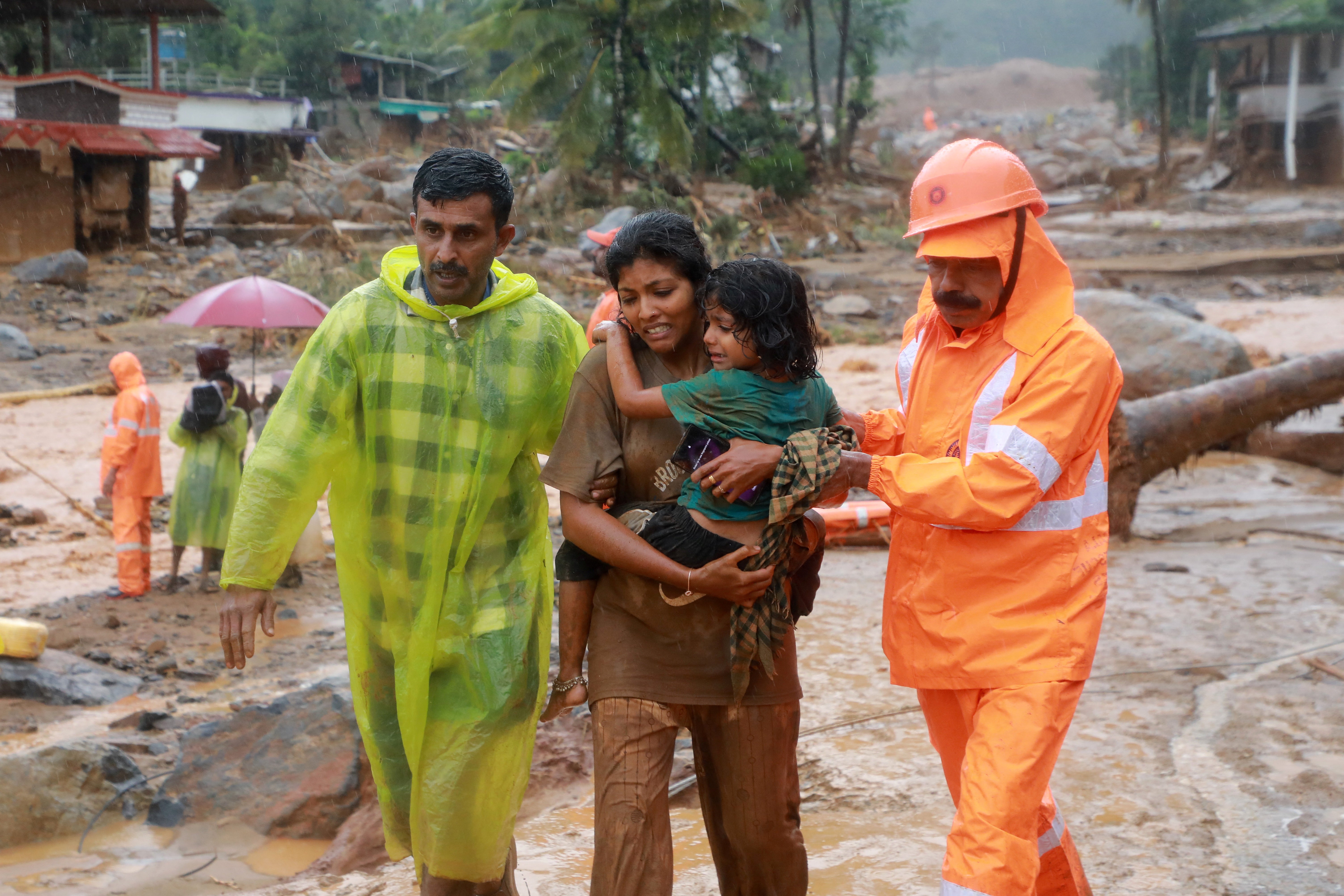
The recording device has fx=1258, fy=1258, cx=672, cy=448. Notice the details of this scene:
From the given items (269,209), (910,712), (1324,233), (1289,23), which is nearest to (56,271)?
(269,209)

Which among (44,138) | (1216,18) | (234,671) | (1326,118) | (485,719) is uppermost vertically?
(1216,18)

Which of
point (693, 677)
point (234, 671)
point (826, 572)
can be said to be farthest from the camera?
point (826, 572)

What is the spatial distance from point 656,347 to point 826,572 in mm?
4450

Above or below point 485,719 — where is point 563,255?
above

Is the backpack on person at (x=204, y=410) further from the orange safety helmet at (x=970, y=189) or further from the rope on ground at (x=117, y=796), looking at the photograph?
the orange safety helmet at (x=970, y=189)

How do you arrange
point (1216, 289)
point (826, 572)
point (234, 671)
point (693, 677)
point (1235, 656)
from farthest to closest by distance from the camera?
point (1216, 289) → point (826, 572) → point (234, 671) → point (1235, 656) → point (693, 677)

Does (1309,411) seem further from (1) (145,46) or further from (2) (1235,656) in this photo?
(1) (145,46)

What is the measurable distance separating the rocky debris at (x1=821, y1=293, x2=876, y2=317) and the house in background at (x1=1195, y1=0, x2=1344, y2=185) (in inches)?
740

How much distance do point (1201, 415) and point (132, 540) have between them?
6.43m

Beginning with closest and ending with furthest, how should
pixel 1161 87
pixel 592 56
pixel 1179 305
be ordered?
1. pixel 1179 305
2. pixel 592 56
3. pixel 1161 87

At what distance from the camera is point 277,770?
437 cm

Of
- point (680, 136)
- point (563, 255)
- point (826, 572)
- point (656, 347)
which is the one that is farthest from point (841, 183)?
point (656, 347)

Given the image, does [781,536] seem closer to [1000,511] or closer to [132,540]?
[1000,511]

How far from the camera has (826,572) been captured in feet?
22.6
